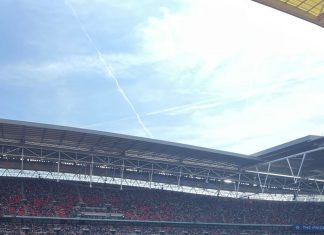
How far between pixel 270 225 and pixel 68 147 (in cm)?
3456

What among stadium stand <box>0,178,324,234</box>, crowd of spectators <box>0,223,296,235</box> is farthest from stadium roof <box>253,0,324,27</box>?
stadium stand <box>0,178,324,234</box>

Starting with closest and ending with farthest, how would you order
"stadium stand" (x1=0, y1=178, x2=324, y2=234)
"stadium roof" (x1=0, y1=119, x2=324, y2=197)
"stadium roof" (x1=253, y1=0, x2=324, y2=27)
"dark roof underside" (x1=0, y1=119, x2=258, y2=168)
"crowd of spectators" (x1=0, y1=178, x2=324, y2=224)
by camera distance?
1. "stadium roof" (x1=253, y1=0, x2=324, y2=27)
2. "dark roof underside" (x1=0, y1=119, x2=258, y2=168)
3. "stadium roof" (x1=0, y1=119, x2=324, y2=197)
4. "stadium stand" (x1=0, y1=178, x2=324, y2=234)
5. "crowd of spectators" (x1=0, y1=178, x2=324, y2=224)

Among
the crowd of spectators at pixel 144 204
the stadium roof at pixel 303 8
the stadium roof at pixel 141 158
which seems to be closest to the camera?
the stadium roof at pixel 303 8

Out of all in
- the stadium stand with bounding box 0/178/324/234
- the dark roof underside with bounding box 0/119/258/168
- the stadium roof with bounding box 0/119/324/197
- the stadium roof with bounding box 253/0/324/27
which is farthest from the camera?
the stadium stand with bounding box 0/178/324/234

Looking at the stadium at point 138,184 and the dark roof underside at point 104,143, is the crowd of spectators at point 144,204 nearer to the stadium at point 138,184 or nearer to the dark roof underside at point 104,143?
the stadium at point 138,184

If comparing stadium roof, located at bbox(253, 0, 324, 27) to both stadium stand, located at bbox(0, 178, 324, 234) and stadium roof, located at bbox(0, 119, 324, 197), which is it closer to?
stadium roof, located at bbox(0, 119, 324, 197)

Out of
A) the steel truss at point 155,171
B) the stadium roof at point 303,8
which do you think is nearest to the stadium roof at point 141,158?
the steel truss at point 155,171

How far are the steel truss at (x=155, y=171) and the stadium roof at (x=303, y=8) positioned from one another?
3683 cm

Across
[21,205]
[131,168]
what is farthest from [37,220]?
[131,168]

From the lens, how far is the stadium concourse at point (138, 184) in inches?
1966

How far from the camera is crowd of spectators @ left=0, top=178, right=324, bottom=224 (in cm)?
5256

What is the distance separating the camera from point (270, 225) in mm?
65562

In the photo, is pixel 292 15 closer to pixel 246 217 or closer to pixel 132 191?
pixel 132 191

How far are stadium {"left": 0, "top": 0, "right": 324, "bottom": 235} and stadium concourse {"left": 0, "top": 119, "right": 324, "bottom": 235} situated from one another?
0.13m
